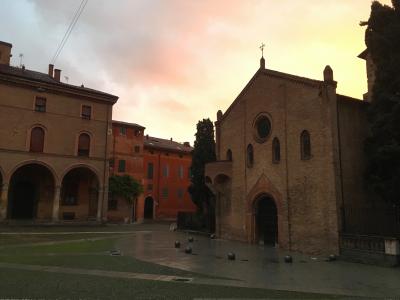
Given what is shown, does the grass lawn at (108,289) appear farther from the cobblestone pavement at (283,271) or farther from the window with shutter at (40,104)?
the window with shutter at (40,104)

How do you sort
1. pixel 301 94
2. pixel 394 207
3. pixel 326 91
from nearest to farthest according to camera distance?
pixel 394 207, pixel 326 91, pixel 301 94

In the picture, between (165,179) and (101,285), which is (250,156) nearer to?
(101,285)

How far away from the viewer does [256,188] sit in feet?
78.2

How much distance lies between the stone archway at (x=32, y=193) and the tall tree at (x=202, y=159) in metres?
13.0

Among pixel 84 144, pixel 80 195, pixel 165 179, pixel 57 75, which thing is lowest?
pixel 80 195

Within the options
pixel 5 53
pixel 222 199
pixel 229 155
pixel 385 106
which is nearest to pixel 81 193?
pixel 5 53

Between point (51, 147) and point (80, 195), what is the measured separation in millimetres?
5794

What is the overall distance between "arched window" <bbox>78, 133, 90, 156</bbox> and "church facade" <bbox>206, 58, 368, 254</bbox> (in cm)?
1382

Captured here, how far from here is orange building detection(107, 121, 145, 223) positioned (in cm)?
4140

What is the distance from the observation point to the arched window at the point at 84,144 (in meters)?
35.0

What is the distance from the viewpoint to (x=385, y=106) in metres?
17.9

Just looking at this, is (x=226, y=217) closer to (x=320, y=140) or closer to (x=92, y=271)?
(x=320, y=140)

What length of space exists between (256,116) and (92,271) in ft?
51.7

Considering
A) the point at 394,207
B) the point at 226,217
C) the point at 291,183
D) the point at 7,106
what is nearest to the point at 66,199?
the point at 7,106
